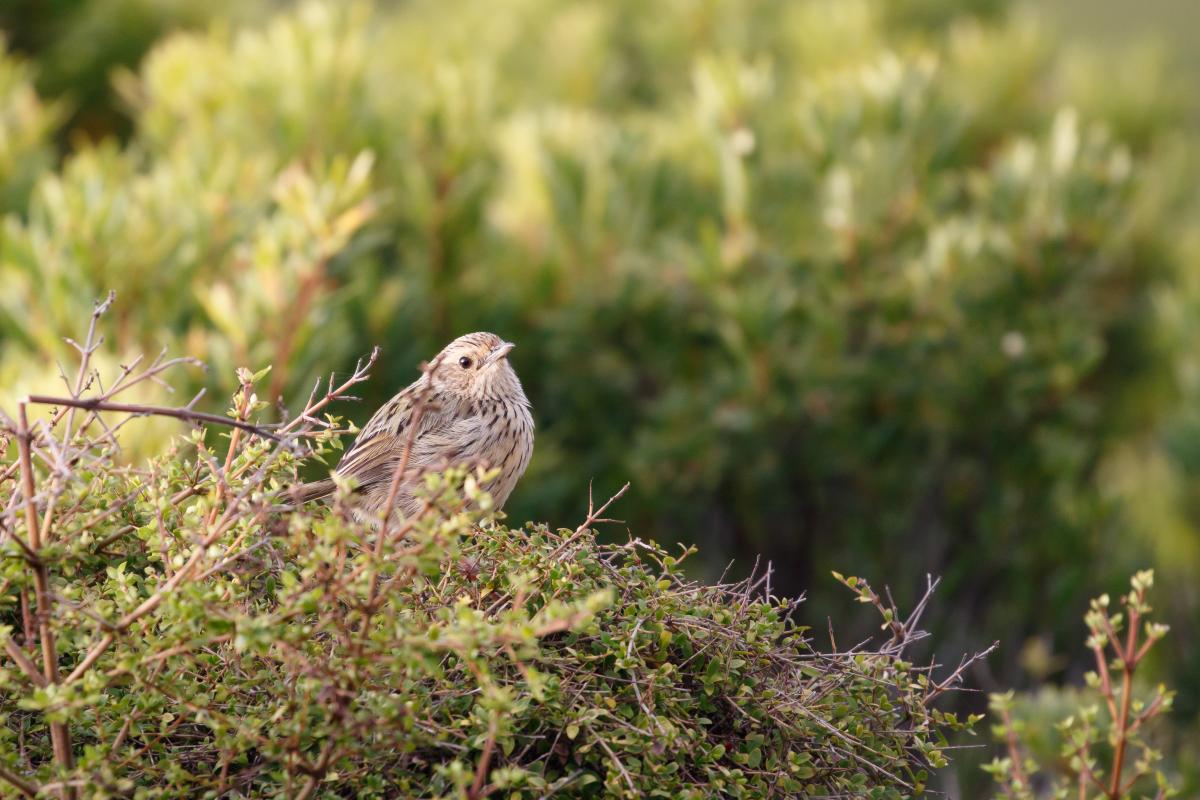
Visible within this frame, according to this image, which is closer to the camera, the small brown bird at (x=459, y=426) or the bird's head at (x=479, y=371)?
the small brown bird at (x=459, y=426)

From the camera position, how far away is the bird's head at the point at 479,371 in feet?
15.5

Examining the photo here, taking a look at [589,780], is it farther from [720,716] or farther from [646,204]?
[646,204]

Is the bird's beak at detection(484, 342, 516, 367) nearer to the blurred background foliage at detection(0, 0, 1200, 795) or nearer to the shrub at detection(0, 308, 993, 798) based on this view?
the shrub at detection(0, 308, 993, 798)

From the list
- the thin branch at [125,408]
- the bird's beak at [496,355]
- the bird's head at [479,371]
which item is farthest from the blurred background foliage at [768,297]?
the thin branch at [125,408]

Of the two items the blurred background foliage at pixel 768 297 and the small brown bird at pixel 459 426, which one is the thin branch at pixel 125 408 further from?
the blurred background foliage at pixel 768 297

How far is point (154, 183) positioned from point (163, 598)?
215 inches

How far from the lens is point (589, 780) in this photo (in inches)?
95.0

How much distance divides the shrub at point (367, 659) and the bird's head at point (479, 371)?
1.79 m

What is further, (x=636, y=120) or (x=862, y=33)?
(x=862, y=33)

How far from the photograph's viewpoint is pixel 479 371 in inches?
187

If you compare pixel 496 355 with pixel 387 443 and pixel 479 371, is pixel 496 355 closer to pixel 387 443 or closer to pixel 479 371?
pixel 479 371

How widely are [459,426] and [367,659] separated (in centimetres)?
238

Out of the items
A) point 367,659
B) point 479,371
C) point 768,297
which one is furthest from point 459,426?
point 768,297

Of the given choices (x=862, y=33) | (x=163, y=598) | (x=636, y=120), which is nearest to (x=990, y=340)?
(x=636, y=120)
